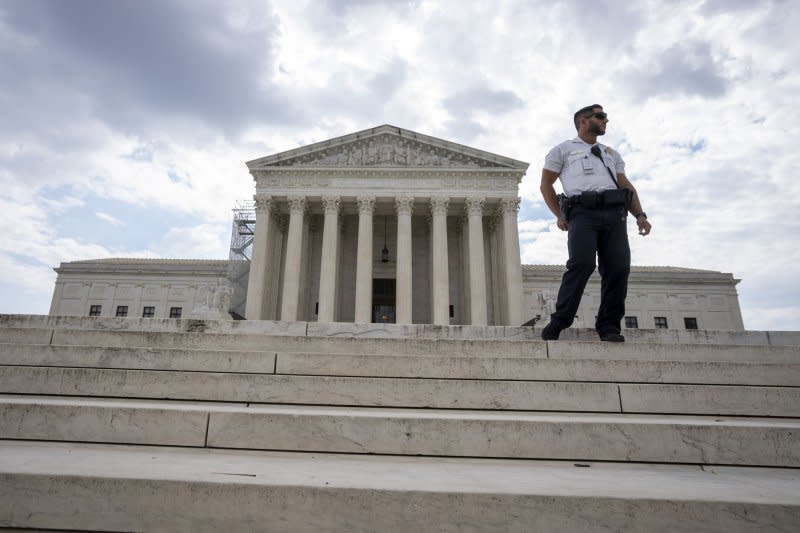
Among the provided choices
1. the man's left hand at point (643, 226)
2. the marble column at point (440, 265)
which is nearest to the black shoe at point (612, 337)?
the man's left hand at point (643, 226)

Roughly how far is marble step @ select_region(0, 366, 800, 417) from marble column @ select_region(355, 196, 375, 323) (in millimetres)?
22701

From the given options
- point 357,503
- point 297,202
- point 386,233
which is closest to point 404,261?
point 386,233

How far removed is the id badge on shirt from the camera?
20.1 feet

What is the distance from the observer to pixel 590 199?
19.6ft

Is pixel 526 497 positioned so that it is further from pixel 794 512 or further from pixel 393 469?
pixel 794 512

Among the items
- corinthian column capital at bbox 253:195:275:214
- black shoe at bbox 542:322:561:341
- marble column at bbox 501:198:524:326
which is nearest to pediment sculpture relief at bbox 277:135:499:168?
corinthian column capital at bbox 253:195:275:214

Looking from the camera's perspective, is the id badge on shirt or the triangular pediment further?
the triangular pediment

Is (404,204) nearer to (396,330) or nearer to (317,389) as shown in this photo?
(396,330)

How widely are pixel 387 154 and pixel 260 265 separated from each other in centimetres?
1153

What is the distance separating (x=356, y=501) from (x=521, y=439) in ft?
5.45

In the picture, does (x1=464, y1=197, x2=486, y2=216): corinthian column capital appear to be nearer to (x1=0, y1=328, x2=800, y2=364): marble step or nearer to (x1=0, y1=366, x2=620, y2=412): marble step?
(x1=0, y1=328, x2=800, y2=364): marble step

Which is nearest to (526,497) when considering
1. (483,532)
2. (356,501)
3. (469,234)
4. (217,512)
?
(483,532)

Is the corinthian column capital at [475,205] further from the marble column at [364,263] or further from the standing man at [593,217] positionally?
the standing man at [593,217]

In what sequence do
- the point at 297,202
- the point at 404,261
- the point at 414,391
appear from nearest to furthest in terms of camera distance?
1. the point at 414,391
2. the point at 404,261
3. the point at 297,202
